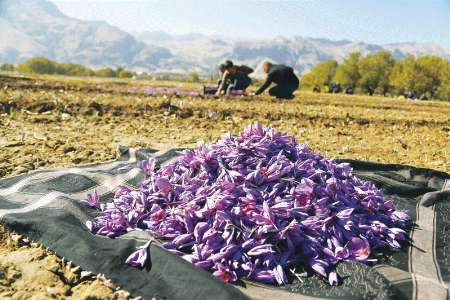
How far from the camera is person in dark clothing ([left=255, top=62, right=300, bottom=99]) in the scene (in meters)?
18.9

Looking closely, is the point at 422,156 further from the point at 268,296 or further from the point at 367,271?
the point at 268,296

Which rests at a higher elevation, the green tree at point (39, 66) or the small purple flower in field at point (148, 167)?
the small purple flower in field at point (148, 167)

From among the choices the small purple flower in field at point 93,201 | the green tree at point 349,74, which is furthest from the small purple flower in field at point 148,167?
the green tree at point 349,74

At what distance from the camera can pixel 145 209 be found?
4.14m

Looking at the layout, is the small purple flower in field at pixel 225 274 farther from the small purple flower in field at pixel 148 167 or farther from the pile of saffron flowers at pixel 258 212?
the small purple flower in field at pixel 148 167

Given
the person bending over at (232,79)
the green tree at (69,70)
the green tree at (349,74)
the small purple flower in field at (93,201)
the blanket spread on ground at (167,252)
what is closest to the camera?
the blanket spread on ground at (167,252)

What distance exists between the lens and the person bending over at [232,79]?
19122mm

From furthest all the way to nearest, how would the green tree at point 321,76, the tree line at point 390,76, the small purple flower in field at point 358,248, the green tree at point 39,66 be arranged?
the green tree at point 39,66, the green tree at point 321,76, the tree line at point 390,76, the small purple flower in field at point 358,248

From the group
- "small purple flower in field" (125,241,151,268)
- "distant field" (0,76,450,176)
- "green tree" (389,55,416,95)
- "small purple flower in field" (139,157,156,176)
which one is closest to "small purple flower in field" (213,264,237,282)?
"small purple flower in field" (125,241,151,268)

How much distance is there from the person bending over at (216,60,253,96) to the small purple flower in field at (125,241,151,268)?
1597 cm

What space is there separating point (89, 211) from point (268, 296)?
2170 millimetres

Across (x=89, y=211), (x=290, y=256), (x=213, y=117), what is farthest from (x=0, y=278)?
(x=213, y=117)

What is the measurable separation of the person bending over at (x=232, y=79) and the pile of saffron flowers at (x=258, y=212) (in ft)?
48.1

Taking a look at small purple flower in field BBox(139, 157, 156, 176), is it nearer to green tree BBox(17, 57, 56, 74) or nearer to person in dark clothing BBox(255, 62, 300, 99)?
person in dark clothing BBox(255, 62, 300, 99)
